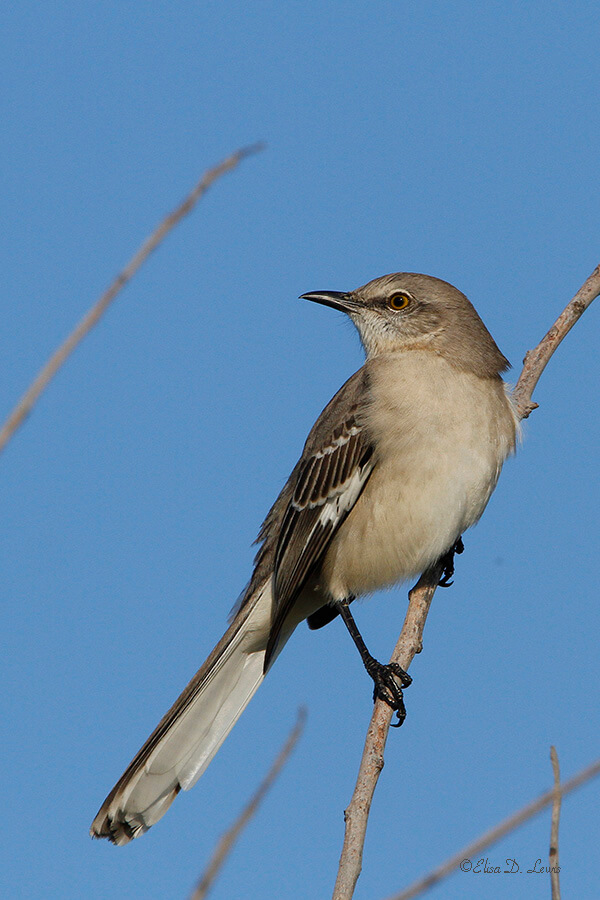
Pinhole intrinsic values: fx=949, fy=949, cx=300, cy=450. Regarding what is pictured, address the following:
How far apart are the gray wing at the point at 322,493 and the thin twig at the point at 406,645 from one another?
0.67 metres

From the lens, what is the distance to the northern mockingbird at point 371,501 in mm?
5520

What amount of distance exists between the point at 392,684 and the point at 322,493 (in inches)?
51.2

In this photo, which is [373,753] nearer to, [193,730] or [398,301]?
[193,730]

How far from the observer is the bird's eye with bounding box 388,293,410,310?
6473 mm

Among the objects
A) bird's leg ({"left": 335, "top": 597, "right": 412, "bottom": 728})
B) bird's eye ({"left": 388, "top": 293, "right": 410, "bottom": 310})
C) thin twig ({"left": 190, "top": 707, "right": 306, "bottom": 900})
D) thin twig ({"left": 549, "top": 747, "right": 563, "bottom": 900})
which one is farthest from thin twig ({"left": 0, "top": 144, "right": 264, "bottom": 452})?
bird's eye ({"left": 388, "top": 293, "right": 410, "bottom": 310})

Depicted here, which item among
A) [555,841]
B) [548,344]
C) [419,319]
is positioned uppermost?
[548,344]

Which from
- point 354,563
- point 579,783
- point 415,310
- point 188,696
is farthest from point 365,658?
point 579,783

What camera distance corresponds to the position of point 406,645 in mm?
5070

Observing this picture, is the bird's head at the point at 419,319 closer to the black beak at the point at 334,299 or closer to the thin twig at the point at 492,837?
the black beak at the point at 334,299

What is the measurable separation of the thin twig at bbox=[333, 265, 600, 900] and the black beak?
1.45 meters

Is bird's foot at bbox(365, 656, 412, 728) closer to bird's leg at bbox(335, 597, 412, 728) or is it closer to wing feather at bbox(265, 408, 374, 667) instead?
bird's leg at bbox(335, 597, 412, 728)

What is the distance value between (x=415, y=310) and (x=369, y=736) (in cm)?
303

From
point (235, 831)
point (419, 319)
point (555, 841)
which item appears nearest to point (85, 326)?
point (235, 831)

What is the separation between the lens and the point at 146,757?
5438 millimetres
